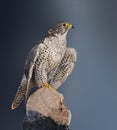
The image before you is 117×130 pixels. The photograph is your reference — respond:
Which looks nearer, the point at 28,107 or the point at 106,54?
the point at 28,107

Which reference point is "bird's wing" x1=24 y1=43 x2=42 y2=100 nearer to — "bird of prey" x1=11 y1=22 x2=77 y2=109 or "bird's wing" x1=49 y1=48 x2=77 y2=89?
"bird of prey" x1=11 y1=22 x2=77 y2=109

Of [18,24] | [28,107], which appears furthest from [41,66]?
[18,24]

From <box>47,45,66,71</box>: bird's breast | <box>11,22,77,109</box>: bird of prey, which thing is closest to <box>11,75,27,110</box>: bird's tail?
<box>11,22,77,109</box>: bird of prey

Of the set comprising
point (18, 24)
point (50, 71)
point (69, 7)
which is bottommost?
point (50, 71)

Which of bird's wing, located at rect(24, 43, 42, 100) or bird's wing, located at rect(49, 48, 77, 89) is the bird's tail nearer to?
bird's wing, located at rect(24, 43, 42, 100)

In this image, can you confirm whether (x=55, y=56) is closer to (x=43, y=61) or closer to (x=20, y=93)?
(x=43, y=61)

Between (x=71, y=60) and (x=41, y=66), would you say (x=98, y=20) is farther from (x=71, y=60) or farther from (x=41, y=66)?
(x=41, y=66)

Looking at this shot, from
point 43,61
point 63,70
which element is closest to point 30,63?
point 43,61

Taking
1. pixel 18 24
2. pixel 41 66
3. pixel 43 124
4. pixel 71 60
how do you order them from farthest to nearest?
1. pixel 18 24
2. pixel 71 60
3. pixel 41 66
4. pixel 43 124

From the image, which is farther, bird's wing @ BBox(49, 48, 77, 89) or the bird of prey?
bird's wing @ BBox(49, 48, 77, 89)

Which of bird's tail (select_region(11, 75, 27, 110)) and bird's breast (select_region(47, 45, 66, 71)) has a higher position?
bird's breast (select_region(47, 45, 66, 71))

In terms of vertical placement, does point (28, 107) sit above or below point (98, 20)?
below
